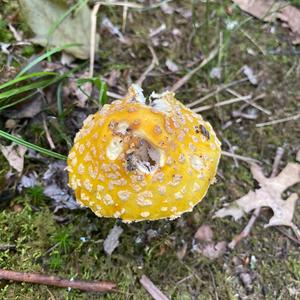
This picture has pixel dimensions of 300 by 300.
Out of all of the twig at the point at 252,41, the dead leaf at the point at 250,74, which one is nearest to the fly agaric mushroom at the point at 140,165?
the dead leaf at the point at 250,74

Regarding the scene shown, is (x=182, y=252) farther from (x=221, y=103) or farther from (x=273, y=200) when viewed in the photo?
(x=221, y=103)

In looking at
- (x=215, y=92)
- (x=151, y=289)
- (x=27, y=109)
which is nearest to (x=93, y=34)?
(x=27, y=109)

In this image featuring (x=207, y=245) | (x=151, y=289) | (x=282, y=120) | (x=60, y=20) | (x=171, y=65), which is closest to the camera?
(x=151, y=289)

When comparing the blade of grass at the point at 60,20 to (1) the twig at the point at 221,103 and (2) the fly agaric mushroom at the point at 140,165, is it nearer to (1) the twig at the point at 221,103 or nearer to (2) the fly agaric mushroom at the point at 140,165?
(2) the fly agaric mushroom at the point at 140,165

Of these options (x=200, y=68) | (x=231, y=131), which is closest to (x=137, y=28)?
(x=200, y=68)

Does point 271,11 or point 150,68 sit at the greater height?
point 271,11

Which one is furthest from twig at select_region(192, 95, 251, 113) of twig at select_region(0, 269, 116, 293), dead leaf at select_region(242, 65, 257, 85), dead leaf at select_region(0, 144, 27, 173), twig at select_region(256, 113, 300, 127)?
twig at select_region(0, 269, 116, 293)

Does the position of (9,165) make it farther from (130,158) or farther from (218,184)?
(218,184)
